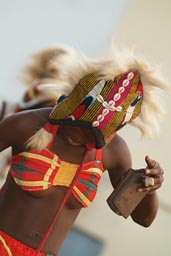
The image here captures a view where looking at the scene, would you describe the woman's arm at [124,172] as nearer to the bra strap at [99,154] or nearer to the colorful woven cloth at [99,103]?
the bra strap at [99,154]

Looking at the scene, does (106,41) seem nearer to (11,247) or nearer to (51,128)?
(51,128)

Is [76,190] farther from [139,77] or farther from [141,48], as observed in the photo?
[141,48]

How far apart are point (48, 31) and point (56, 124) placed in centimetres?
272

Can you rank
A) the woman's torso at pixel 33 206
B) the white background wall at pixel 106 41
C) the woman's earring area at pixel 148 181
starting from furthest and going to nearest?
the white background wall at pixel 106 41 → the woman's torso at pixel 33 206 → the woman's earring area at pixel 148 181

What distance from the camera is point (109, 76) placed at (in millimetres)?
1580

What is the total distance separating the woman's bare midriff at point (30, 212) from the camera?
168 centimetres

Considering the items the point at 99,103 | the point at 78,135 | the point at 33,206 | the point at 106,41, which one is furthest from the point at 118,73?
the point at 106,41

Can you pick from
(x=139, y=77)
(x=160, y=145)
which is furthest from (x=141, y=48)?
(x=139, y=77)

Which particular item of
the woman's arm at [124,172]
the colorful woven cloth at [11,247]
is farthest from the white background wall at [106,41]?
the colorful woven cloth at [11,247]

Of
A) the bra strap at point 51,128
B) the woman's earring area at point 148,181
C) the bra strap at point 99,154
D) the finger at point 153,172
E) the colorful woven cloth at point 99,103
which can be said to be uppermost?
the colorful woven cloth at point 99,103

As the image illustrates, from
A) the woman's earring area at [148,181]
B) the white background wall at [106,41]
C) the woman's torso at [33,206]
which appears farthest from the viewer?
the white background wall at [106,41]

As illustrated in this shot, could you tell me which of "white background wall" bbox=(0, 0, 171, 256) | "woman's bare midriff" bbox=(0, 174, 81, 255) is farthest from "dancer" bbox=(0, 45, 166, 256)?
"white background wall" bbox=(0, 0, 171, 256)

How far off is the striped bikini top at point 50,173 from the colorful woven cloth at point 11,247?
158mm

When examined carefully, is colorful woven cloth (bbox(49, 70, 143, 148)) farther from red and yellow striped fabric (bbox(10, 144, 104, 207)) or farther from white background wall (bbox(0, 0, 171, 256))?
white background wall (bbox(0, 0, 171, 256))
